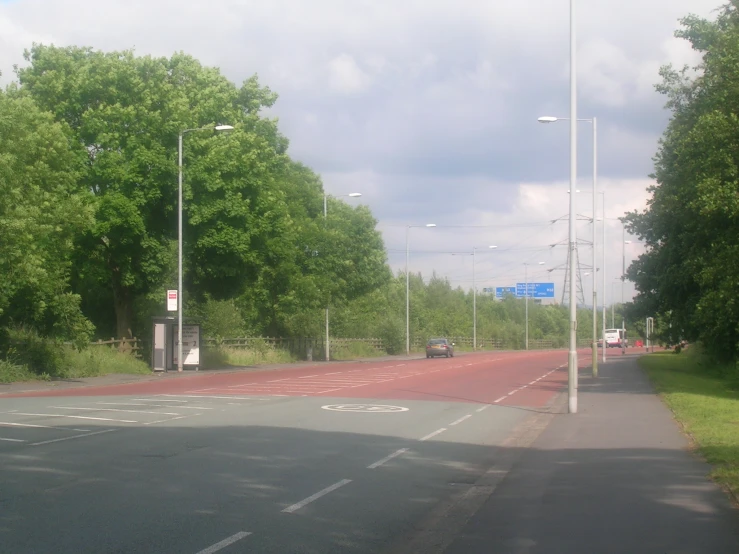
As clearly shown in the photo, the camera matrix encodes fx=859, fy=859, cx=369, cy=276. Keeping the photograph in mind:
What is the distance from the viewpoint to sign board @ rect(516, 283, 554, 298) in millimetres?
89562

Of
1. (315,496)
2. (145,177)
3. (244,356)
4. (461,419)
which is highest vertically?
(145,177)

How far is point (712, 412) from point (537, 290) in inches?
2813

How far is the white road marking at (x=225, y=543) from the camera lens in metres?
7.24

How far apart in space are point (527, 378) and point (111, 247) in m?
18.7

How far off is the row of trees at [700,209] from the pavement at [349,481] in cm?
552

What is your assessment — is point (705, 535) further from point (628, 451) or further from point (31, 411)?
point (31, 411)

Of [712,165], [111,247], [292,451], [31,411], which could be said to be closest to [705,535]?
[292,451]

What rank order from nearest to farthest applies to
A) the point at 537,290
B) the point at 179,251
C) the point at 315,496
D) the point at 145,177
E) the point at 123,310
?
the point at 315,496 → the point at 179,251 → the point at 145,177 → the point at 123,310 → the point at 537,290

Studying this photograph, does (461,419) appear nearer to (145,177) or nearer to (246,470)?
(246,470)

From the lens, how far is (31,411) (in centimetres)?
1934

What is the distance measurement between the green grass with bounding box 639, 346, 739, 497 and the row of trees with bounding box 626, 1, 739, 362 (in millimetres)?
1804

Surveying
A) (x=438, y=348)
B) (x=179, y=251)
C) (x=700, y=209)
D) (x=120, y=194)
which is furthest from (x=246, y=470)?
(x=438, y=348)

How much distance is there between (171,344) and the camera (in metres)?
37.6

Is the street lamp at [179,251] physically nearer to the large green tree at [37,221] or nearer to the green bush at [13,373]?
the large green tree at [37,221]
